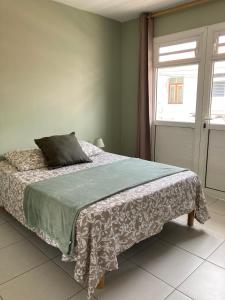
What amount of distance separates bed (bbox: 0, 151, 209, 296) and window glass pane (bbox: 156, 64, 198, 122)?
1.34m

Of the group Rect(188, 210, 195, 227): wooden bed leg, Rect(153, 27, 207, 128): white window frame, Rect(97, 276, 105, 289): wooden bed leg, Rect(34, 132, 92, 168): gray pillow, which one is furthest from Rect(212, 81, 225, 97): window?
Rect(97, 276, 105, 289): wooden bed leg

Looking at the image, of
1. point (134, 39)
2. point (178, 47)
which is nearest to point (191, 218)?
point (178, 47)

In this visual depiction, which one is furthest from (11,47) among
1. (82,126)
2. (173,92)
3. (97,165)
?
(173,92)

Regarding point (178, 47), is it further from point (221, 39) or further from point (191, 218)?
point (191, 218)

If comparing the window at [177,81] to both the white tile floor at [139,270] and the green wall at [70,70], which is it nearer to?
the green wall at [70,70]

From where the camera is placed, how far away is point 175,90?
143 inches

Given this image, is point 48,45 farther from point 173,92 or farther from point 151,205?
point 151,205

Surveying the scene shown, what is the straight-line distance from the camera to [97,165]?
289cm

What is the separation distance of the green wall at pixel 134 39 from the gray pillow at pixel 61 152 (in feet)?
4.67

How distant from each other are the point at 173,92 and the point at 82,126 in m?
1.46

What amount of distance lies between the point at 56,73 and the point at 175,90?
68.0 inches

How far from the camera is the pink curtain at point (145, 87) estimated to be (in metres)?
3.66

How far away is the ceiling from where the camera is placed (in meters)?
3.25

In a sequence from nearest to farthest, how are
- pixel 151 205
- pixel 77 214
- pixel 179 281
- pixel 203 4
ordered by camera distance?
pixel 77 214, pixel 179 281, pixel 151 205, pixel 203 4
